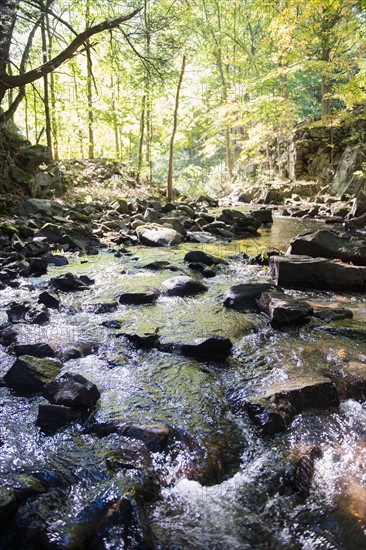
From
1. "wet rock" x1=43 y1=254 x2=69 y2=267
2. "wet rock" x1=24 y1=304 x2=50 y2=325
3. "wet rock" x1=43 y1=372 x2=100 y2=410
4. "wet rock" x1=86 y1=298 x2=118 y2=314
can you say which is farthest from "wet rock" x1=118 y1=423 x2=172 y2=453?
"wet rock" x1=43 y1=254 x2=69 y2=267

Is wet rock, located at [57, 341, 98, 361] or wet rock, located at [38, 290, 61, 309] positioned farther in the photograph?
wet rock, located at [38, 290, 61, 309]

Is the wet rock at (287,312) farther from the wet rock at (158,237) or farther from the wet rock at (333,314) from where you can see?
the wet rock at (158,237)

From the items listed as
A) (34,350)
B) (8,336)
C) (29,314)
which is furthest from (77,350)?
(29,314)

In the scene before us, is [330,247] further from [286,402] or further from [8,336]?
[8,336]

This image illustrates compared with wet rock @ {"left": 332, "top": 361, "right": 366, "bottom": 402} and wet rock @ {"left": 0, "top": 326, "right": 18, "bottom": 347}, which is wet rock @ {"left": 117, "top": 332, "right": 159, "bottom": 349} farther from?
wet rock @ {"left": 332, "top": 361, "right": 366, "bottom": 402}

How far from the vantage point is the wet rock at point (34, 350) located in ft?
12.3

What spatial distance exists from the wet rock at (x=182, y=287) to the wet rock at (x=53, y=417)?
3.28m

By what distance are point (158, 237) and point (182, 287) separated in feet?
15.0

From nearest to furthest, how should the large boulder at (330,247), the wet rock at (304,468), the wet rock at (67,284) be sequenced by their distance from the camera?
the wet rock at (304,468) < the wet rock at (67,284) < the large boulder at (330,247)

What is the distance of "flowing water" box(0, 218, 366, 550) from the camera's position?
77.2 inches

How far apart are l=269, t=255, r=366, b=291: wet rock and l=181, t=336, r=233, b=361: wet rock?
283cm

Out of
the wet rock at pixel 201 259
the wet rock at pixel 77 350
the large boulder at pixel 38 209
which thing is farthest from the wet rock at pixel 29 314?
the large boulder at pixel 38 209

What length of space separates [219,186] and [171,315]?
2821 centimetres

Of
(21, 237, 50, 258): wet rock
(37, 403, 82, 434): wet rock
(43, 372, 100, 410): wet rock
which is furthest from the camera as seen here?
(21, 237, 50, 258): wet rock
